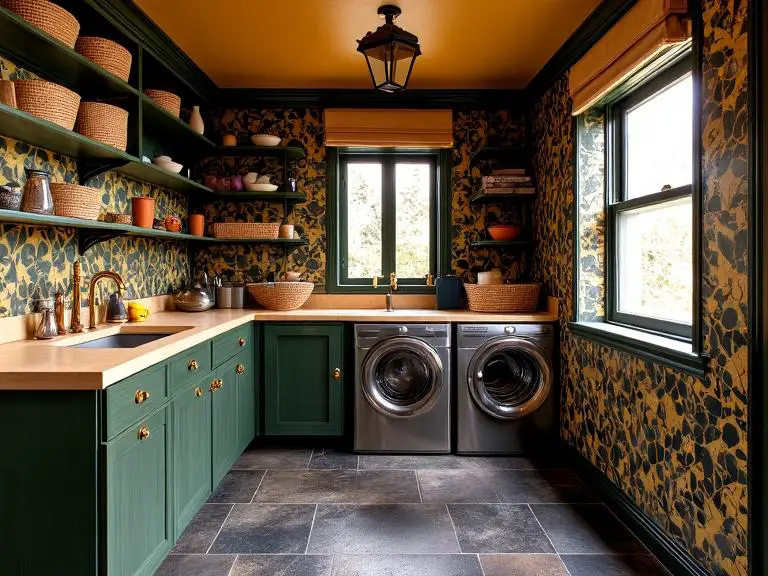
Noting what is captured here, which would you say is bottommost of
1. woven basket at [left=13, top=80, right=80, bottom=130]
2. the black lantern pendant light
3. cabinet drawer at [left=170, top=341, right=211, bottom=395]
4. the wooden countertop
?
cabinet drawer at [left=170, top=341, right=211, bottom=395]

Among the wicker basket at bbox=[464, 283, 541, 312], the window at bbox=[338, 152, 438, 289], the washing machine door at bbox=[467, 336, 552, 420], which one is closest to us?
the washing machine door at bbox=[467, 336, 552, 420]

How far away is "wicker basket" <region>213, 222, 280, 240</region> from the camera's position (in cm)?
381

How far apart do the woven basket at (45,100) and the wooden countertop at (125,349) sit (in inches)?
35.2

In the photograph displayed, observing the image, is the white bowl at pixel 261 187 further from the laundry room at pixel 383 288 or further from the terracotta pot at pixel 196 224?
the terracotta pot at pixel 196 224

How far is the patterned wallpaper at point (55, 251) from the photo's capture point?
7.09ft

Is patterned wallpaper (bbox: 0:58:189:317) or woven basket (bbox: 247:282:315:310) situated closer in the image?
patterned wallpaper (bbox: 0:58:189:317)

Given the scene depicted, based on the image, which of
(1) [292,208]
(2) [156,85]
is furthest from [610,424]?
(2) [156,85]

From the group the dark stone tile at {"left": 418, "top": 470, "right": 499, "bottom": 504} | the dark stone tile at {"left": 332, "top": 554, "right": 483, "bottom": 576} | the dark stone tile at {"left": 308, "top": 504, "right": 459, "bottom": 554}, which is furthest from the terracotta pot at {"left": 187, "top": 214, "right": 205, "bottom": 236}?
the dark stone tile at {"left": 332, "top": 554, "right": 483, "bottom": 576}

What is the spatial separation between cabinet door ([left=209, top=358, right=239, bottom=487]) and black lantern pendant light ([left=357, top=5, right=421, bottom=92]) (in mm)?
1729

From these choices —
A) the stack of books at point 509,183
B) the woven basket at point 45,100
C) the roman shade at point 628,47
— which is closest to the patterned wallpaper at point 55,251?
the woven basket at point 45,100

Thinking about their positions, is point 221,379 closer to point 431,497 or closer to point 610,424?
point 431,497

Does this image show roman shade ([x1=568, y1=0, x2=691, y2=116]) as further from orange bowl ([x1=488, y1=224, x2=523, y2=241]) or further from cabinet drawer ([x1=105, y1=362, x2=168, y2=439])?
cabinet drawer ([x1=105, y1=362, x2=168, y2=439])

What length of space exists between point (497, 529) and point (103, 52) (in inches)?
111

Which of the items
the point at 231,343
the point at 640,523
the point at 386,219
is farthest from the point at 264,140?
the point at 640,523
